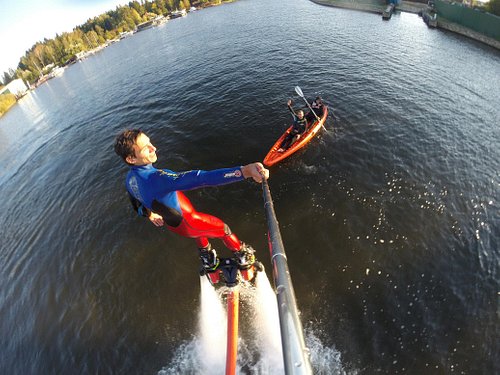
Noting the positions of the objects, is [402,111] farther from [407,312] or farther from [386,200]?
[407,312]

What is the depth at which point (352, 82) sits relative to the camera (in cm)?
2552

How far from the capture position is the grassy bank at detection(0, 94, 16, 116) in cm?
5881

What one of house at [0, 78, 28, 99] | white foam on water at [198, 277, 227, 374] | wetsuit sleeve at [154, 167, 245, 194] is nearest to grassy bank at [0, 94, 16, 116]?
house at [0, 78, 28, 99]

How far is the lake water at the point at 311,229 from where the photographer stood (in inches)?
348

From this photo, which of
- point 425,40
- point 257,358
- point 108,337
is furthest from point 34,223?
point 425,40

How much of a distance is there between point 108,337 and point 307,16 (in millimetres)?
64565

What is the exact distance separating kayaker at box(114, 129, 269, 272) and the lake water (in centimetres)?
493

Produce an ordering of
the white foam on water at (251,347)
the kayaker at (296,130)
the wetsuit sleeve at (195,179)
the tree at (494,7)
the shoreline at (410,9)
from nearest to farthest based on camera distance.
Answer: the wetsuit sleeve at (195,179) < the white foam on water at (251,347) < the kayaker at (296,130) < the tree at (494,7) < the shoreline at (410,9)

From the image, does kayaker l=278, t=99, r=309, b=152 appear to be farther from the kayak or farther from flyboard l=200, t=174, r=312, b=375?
flyboard l=200, t=174, r=312, b=375

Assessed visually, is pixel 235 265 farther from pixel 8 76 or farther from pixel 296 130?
pixel 8 76

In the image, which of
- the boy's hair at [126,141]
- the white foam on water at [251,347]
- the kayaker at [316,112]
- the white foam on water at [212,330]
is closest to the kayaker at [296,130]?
the kayaker at [316,112]

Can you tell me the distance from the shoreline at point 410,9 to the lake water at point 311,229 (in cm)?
1022

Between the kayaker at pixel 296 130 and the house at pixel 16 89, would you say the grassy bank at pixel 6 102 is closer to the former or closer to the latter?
the house at pixel 16 89

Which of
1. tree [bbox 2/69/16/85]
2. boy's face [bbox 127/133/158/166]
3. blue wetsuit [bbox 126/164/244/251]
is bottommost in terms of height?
tree [bbox 2/69/16/85]
